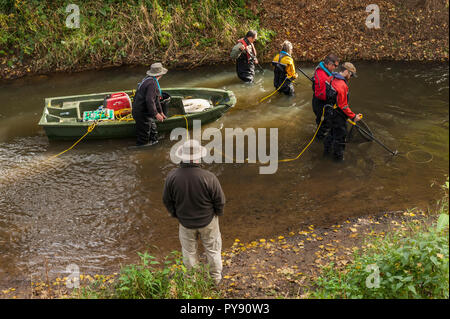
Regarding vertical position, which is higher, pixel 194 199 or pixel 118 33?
pixel 118 33

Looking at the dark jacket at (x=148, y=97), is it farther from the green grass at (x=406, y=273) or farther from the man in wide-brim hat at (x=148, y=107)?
the green grass at (x=406, y=273)

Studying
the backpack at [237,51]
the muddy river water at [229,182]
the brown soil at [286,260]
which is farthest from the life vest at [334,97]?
the backpack at [237,51]

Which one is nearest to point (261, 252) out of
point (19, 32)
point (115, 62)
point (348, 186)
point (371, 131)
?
point (348, 186)

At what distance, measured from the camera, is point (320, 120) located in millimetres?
9102

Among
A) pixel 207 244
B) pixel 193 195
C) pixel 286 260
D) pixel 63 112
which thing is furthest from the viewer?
pixel 63 112

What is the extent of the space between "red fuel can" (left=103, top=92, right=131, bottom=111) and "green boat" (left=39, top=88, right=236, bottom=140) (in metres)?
0.49

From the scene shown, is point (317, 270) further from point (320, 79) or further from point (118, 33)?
point (118, 33)

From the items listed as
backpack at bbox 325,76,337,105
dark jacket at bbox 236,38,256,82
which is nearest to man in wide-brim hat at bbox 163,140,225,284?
backpack at bbox 325,76,337,105

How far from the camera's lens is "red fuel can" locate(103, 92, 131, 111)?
980cm

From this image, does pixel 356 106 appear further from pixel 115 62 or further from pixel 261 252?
pixel 115 62

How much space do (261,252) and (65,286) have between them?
2813 mm

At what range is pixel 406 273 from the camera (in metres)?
4.50

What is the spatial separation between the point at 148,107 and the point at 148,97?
21 cm

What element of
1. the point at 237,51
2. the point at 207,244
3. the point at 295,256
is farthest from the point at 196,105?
the point at 207,244
